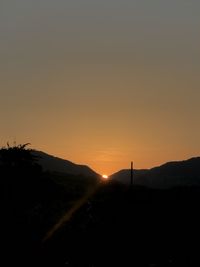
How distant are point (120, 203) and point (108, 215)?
23.5 feet

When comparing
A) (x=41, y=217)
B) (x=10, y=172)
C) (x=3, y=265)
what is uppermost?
(x=10, y=172)

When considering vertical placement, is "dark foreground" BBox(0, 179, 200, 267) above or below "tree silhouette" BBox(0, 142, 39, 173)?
below

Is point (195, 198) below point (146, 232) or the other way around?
the other way around

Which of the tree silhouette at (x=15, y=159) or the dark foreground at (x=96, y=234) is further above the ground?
the tree silhouette at (x=15, y=159)

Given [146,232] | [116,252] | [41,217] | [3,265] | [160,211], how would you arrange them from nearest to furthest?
1. [3,265]
2. [116,252]
3. [41,217]
4. [146,232]
5. [160,211]

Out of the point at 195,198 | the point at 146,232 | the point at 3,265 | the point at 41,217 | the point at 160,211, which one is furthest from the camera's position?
the point at 195,198

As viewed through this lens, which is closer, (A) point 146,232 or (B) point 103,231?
(B) point 103,231

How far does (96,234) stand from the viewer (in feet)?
130

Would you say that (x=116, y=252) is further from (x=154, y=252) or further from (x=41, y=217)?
Result: (x=41, y=217)

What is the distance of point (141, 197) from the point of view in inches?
2383

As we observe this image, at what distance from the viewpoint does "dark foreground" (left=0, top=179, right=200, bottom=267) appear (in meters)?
33.8

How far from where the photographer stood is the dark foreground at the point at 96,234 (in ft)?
111

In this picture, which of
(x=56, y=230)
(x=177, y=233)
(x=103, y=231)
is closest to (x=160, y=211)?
→ (x=177, y=233)

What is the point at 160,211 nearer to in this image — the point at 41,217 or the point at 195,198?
the point at 195,198
